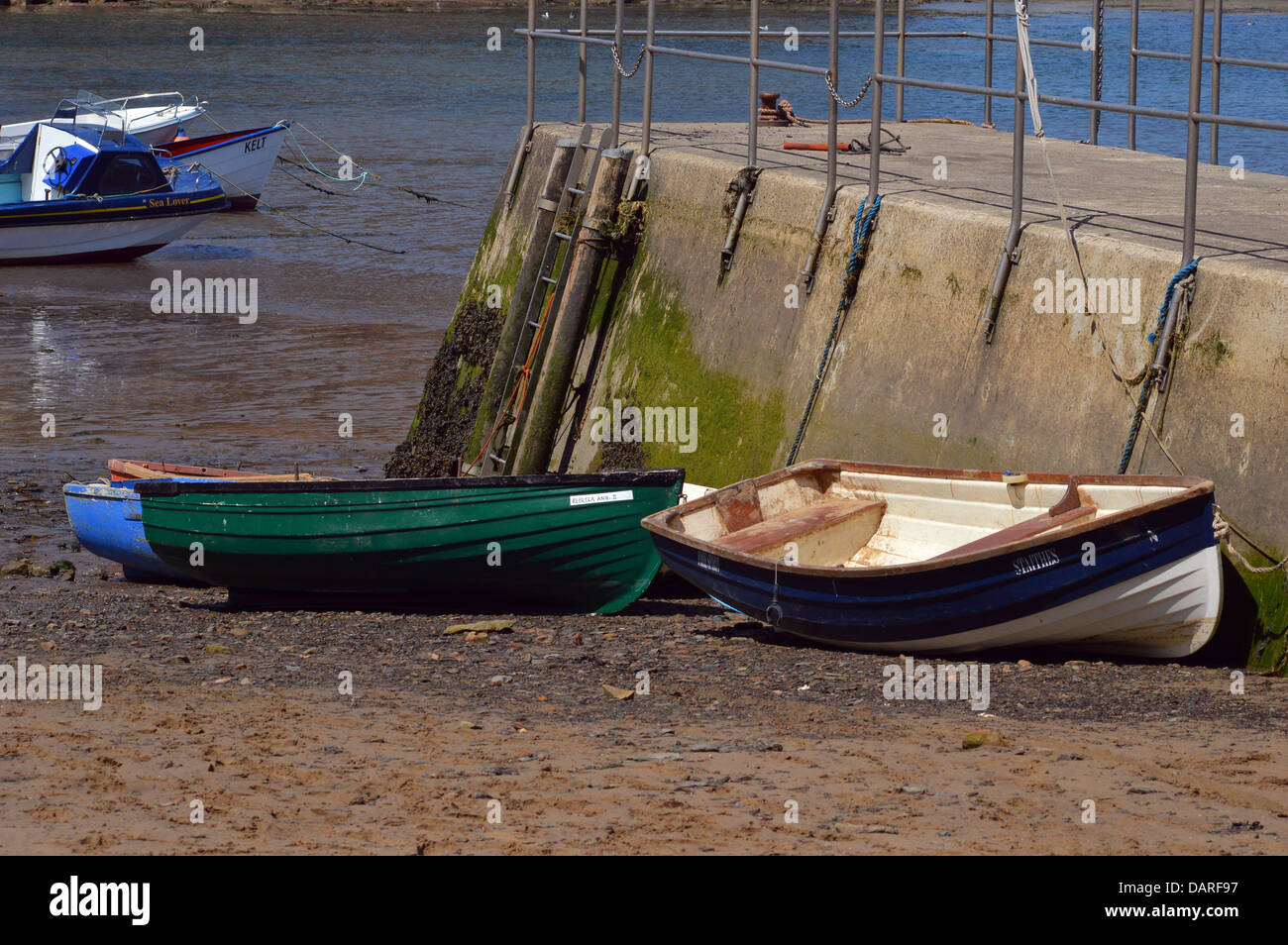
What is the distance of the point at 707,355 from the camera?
11.2m

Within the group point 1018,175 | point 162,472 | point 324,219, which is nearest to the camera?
point 1018,175

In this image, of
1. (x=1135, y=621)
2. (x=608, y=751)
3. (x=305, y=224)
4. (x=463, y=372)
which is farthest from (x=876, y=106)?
(x=305, y=224)

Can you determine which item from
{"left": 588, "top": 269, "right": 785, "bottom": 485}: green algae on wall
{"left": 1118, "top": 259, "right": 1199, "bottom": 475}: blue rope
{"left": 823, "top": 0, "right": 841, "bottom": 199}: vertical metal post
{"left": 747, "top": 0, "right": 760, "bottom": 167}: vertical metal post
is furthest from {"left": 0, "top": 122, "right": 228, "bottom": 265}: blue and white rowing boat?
{"left": 1118, "top": 259, "right": 1199, "bottom": 475}: blue rope

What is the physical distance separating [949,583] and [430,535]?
3481mm

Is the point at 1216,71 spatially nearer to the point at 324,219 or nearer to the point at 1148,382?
the point at 1148,382

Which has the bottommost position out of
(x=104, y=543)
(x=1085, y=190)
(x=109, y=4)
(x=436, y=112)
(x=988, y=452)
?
(x=104, y=543)

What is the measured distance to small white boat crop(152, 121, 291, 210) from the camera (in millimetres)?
30219

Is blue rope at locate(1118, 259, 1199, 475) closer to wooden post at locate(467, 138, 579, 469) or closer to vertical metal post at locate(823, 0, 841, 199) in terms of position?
vertical metal post at locate(823, 0, 841, 199)

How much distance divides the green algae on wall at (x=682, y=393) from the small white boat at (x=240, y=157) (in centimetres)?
2014

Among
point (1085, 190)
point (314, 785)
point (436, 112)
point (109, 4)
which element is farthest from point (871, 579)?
point (109, 4)

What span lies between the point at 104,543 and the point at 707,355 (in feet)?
14.9

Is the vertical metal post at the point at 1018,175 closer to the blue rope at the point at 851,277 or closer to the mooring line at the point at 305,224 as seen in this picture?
the blue rope at the point at 851,277

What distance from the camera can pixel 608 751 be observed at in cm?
687

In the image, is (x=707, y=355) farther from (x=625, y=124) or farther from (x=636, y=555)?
(x=625, y=124)
